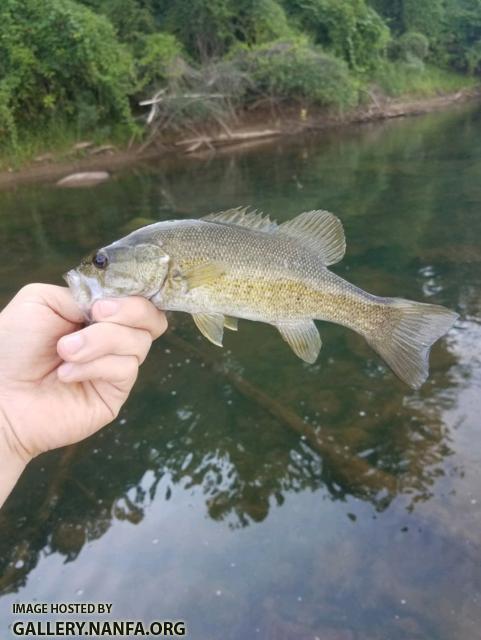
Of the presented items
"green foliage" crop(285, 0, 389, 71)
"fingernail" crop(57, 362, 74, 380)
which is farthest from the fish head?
"green foliage" crop(285, 0, 389, 71)

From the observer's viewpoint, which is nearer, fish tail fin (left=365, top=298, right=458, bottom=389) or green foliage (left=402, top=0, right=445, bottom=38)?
fish tail fin (left=365, top=298, right=458, bottom=389)

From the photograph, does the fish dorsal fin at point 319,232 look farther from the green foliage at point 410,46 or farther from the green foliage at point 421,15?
the green foliage at point 421,15

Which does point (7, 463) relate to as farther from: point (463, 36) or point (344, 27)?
point (463, 36)

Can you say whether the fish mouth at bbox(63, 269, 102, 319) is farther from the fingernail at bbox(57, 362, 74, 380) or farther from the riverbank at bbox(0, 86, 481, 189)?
the riverbank at bbox(0, 86, 481, 189)

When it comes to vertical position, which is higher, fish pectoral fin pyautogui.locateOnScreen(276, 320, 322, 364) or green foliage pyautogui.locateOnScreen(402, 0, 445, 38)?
fish pectoral fin pyautogui.locateOnScreen(276, 320, 322, 364)

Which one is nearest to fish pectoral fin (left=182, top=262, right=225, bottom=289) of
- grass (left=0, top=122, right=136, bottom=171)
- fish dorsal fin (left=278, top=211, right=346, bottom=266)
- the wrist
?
fish dorsal fin (left=278, top=211, right=346, bottom=266)

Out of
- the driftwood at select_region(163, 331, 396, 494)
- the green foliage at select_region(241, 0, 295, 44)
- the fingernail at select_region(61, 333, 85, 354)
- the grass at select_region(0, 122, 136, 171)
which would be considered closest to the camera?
the fingernail at select_region(61, 333, 85, 354)

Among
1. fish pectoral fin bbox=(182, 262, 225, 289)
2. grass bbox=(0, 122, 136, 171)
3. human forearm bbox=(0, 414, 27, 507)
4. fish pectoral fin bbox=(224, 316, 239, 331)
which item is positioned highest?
fish pectoral fin bbox=(182, 262, 225, 289)

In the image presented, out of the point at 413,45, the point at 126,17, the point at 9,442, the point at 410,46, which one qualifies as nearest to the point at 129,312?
the point at 9,442

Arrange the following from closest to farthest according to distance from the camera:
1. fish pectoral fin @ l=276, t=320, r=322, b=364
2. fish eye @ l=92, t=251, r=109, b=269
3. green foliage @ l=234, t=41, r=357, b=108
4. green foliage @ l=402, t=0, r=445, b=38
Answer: fish eye @ l=92, t=251, r=109, b=269, fish pectoral fin @ l=276, t=320, r=322, b=364, green foliage @ l=234, t=41, r=357, b=108, green foliage @ l=402, t=0, r=445, b=38
